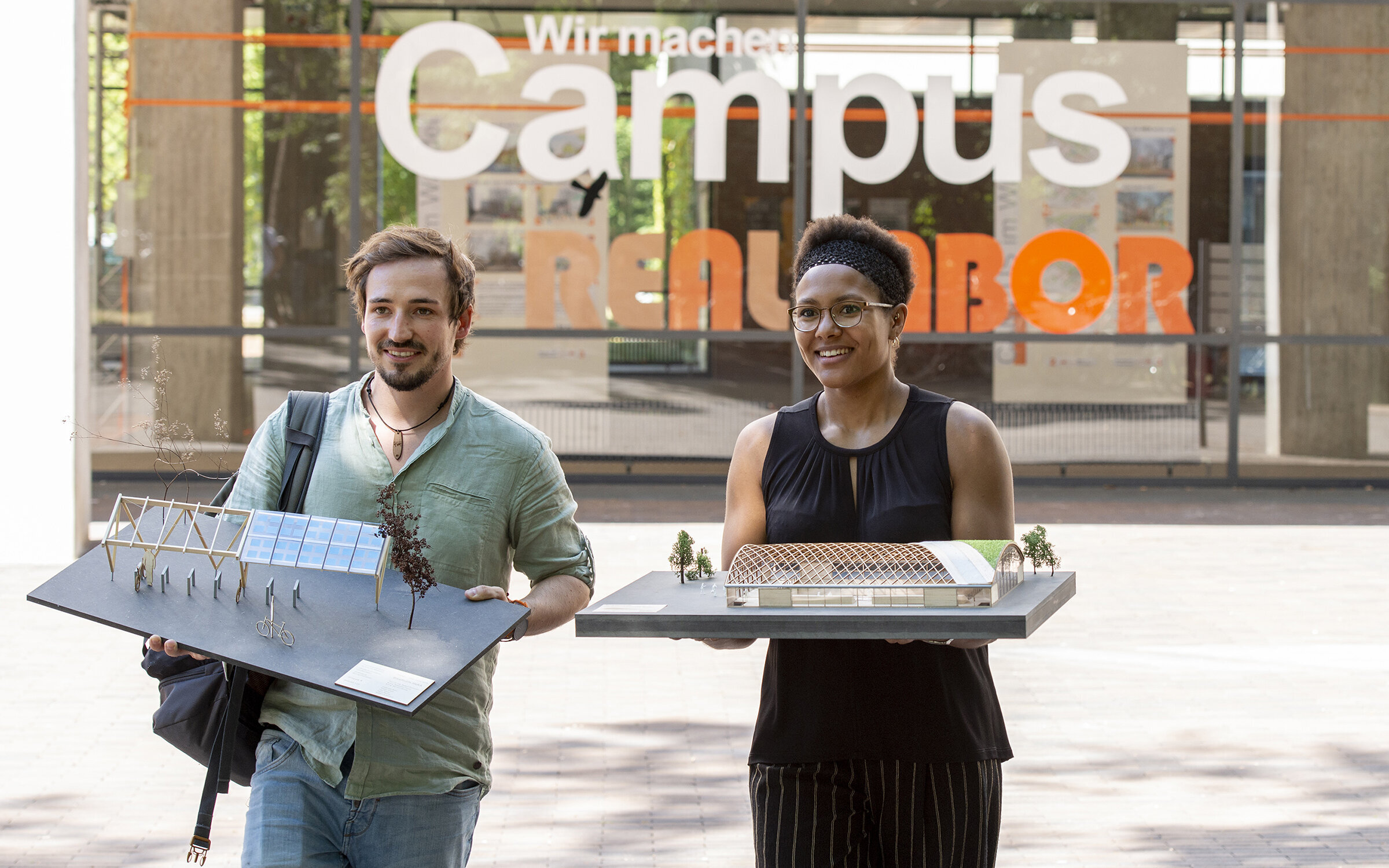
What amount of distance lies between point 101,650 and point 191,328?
713 centimetres

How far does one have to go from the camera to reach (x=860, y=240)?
3.02 metres

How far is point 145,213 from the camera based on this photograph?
47.5 feet

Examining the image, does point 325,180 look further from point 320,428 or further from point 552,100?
point 320,428

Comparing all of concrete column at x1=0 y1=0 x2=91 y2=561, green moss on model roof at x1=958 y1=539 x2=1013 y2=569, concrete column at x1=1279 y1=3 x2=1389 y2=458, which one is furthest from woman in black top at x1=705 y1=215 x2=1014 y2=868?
concrete column at x1=1279 y1=3 x2=1389 y2=458

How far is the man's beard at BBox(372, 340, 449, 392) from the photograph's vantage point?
290 centimetres

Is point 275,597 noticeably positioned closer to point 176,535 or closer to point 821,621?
point 176,535

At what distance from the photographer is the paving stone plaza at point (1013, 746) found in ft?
16.9

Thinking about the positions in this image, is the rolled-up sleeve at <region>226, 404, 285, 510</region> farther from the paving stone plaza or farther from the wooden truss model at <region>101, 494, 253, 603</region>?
the paving stone plaza

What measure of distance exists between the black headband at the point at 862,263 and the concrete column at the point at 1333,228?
43.5ft

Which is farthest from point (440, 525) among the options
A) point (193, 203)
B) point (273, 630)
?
point (193, 203)

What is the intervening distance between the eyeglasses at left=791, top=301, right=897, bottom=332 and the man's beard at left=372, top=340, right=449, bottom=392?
2.25 ft

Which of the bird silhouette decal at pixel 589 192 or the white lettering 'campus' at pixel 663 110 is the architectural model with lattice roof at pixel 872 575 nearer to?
the white lettering 'campus' at pixel 663 110

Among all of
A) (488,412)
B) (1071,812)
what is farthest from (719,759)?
(488,412)

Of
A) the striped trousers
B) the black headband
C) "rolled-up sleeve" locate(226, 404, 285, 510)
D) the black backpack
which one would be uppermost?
the black headband
